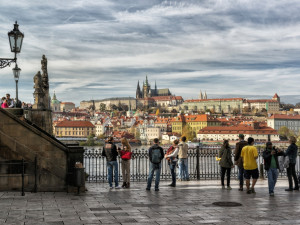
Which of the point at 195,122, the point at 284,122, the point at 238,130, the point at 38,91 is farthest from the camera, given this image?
the point at 284,122

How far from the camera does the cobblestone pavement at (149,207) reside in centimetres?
746

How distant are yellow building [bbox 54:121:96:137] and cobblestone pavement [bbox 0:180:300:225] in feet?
448

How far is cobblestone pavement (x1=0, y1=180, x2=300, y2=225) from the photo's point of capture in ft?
24.5

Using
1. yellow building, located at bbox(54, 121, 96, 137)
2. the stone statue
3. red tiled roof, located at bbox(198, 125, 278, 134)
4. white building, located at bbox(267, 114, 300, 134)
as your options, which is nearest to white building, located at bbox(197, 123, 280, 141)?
red tiled roof, located at bbox(198, 125, 278, 134)

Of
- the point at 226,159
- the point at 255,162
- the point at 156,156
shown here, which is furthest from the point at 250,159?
the point at 156,156

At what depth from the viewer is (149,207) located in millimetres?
8812

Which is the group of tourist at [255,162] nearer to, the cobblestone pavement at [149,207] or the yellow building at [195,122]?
the cobblestone pavement at [149,207]

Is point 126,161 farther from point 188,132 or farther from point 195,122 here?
point 195,122

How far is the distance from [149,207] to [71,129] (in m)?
142

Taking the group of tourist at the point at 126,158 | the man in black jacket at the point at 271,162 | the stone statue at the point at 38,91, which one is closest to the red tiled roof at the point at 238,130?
the stone statue at the point at 38,91

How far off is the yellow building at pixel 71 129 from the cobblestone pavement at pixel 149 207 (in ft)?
448

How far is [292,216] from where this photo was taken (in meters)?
7.82

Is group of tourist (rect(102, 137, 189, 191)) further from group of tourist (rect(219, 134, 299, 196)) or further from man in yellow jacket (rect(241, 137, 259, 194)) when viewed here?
man in yellow jacket (rect(241, 137, 259, 194))

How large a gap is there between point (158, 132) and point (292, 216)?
141639 mm
